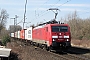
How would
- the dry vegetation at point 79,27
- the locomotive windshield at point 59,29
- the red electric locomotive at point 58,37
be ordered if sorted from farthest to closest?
the dry vegetation at point 79,27
the locomotive windshield at point 59,29
the red electric locomotive at point 58,37

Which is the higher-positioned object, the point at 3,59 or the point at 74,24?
the point at 74,24

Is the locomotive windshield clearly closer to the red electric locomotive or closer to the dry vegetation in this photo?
the red electric locomotive

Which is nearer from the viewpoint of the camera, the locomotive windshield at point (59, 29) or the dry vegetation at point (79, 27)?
the locomotive windshield at point (59, 29)

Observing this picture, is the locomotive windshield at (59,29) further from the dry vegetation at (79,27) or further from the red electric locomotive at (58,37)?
the dry vegetation at (79,27)

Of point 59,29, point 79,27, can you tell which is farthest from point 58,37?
point 79,27

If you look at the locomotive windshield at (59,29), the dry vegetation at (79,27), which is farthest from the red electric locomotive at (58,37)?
the dry vegetation at (79,27)

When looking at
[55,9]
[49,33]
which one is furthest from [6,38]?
[49,33]

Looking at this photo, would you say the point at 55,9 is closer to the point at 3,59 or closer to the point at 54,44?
the point at 54,44

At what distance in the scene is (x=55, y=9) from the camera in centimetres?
2828

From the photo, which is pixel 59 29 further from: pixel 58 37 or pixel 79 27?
pixel 79 27

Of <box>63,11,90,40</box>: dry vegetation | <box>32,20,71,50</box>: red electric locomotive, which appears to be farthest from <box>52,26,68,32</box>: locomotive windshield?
<box>63,11,90,40</box>: dry vegetation

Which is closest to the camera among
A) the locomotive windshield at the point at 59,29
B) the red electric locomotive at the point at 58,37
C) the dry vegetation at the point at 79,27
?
the red electric locomotive at the point at 58,37

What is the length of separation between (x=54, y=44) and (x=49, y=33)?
141 cm

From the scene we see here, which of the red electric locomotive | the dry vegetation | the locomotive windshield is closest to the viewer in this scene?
the red electric locomotive
